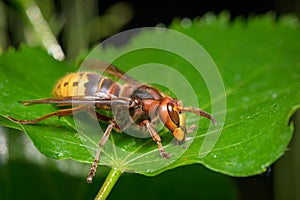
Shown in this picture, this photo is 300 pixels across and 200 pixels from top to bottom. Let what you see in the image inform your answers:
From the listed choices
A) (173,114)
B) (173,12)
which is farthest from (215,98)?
(173,12)

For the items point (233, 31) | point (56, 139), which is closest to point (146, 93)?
point (56, 139)

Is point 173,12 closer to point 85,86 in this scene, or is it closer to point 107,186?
point 85,86

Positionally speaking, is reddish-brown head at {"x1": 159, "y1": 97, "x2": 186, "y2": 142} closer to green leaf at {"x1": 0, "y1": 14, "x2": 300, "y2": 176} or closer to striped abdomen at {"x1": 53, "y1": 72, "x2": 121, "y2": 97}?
green leaf at {"x1": 0, "y1": 14, "x2": 300, "y2": 176}

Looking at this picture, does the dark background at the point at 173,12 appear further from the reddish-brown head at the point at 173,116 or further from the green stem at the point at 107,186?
the green stem at the point at 107,186

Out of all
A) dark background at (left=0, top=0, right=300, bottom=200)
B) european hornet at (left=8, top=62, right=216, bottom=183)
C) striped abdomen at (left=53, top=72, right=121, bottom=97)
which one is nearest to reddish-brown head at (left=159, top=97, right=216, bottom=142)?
european hornet at (left=8, top=62, right=216, bottom=183)

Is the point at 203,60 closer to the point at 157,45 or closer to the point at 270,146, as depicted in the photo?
the point at 157,45
